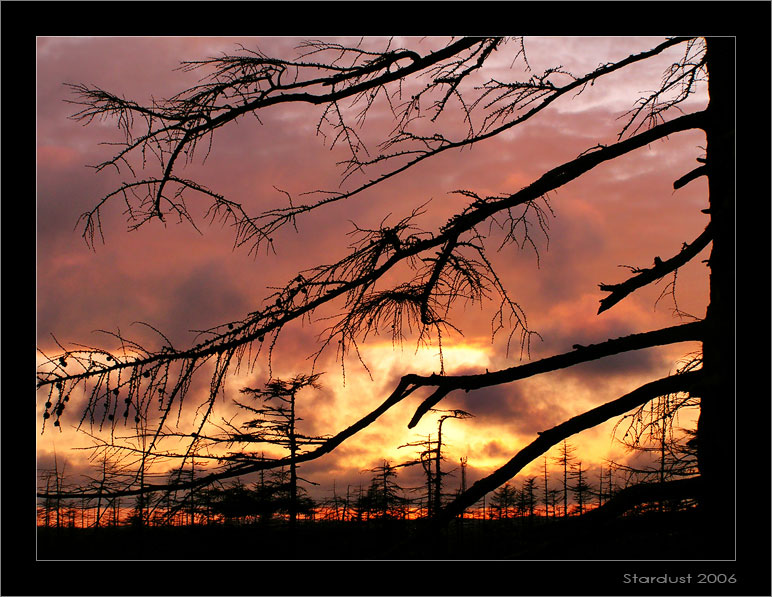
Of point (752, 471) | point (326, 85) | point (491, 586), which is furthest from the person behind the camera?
point (326, 85)

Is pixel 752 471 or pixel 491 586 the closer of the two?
pixel 491 586

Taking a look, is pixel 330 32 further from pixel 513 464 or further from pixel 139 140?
pixel 513 464

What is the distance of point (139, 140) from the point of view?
4594mm

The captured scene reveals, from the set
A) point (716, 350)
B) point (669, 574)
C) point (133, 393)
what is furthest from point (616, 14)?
point (133, 393)

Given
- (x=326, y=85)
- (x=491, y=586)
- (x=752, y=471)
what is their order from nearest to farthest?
1. (x=491, y=586)
2. (x=752, y=471)
3. (x=326, y=85)

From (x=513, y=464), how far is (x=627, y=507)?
82 centimetres

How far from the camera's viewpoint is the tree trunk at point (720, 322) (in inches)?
175

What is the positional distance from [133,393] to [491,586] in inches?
93.9

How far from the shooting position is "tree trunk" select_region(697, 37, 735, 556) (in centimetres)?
444

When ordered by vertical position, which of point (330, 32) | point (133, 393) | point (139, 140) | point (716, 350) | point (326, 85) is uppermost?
point (330, 32)

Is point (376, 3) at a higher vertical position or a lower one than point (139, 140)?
higher

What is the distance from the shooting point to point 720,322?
15.2 feet

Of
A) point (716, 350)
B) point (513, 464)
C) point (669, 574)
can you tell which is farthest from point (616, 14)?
point (669, 574)
